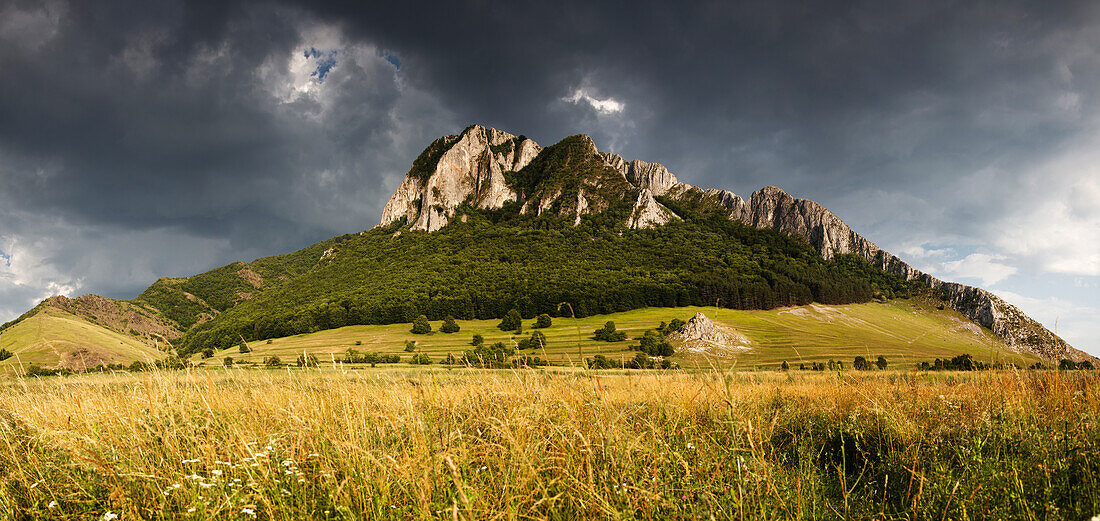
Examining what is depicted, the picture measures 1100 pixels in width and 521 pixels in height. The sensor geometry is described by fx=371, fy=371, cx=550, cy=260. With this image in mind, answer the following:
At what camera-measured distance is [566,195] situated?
155500mm

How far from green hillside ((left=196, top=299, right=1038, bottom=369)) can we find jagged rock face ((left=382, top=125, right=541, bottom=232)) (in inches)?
2974

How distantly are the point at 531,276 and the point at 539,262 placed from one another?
12284 millimetres

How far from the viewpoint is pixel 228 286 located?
15588cm

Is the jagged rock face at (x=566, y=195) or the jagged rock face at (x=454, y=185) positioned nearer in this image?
the jagged rock face at (x=566, y=195)

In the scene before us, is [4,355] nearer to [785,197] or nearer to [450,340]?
[450,340]

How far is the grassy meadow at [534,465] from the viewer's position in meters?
2.52

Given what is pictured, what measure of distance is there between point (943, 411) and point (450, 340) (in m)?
72.0

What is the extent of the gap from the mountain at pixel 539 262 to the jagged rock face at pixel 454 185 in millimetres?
671

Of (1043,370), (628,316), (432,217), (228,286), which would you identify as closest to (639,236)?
(628,316)

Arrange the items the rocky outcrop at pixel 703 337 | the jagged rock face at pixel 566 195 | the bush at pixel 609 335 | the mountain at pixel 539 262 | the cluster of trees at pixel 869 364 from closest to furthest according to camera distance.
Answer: the cluster of trees at pixel 869 364 < the rocky outcrop at pixel 703 337 < the bush at pixel 609 335 < the mountain at pixel 539 262 < the jagged rock face at pixel 566 195

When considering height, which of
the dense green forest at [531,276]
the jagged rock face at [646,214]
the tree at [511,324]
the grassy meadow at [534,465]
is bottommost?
the tree at [511,324]

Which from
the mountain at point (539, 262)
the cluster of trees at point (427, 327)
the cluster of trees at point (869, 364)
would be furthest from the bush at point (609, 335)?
the cluster of trees at point (869, 364)

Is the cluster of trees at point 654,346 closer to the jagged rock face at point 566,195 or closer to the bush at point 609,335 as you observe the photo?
the bush at point 609,335

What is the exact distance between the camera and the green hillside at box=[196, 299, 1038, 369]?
5744cm
